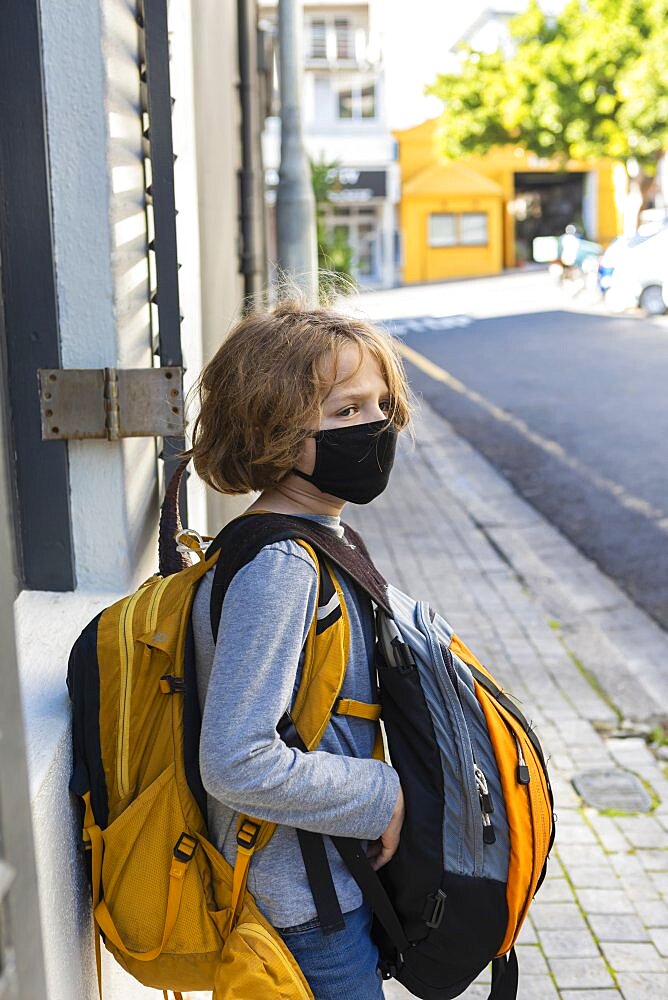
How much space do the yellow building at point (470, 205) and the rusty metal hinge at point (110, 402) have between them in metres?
40.0

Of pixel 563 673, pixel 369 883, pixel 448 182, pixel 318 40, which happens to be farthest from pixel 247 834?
pixel 318 40

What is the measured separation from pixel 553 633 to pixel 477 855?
4.55 metres

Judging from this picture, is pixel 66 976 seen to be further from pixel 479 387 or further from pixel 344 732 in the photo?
pixel 479 387

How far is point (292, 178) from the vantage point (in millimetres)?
7379

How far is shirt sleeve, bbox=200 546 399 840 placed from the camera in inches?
62.4

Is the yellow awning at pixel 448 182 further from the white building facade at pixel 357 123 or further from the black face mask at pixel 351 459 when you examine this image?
the black face mask at pixel 351 459

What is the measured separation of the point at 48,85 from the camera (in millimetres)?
2076

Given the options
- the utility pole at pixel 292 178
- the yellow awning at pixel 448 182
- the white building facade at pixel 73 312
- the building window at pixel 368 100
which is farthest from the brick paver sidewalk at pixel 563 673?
the building window at pixel 368 100

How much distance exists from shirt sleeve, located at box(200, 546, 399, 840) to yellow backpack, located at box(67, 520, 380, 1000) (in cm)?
6

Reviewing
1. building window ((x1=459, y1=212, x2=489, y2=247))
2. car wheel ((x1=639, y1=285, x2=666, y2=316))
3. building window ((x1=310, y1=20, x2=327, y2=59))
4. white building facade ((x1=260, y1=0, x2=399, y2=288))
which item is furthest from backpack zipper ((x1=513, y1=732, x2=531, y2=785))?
building window ((x1=310, y1=20, x2=327, y2=59))

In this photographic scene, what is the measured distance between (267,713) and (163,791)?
0.28m

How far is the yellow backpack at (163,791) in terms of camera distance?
1.69 metres

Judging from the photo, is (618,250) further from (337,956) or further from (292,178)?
(337,956)

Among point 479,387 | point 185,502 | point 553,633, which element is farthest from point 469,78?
point 185,502
